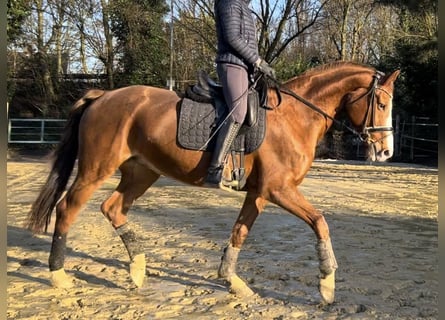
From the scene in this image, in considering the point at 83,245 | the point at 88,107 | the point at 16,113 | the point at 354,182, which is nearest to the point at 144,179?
the point at 88,107

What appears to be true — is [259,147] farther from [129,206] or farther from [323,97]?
[129,206]

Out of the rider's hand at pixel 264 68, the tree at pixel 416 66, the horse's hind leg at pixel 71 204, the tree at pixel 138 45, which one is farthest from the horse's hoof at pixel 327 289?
the tree at pixel 138 45

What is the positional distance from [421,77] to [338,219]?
15154 millimetres

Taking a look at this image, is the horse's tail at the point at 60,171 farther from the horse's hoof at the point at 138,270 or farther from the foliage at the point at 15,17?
the foliage at the point at 15,17

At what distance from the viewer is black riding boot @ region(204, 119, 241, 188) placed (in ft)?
14.6

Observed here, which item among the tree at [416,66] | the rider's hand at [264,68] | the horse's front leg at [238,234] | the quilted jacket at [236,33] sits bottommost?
the horse's front leg at [238,234]

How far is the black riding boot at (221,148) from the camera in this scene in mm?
4449

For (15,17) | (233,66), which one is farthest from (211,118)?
(15,17)

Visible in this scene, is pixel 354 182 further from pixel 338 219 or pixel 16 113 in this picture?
pixel 16 113

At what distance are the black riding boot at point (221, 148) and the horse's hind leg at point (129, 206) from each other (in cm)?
96

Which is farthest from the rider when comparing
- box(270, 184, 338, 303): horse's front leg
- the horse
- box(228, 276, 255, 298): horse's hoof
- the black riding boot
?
box(228, 276, 255, 298): horse's hoof

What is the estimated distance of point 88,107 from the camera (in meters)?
5.09

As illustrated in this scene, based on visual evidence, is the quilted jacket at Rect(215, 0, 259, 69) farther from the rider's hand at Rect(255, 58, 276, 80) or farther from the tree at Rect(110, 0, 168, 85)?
the tree at Rect(110, 0, 168, 85)

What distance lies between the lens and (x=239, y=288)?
4.50 metres
